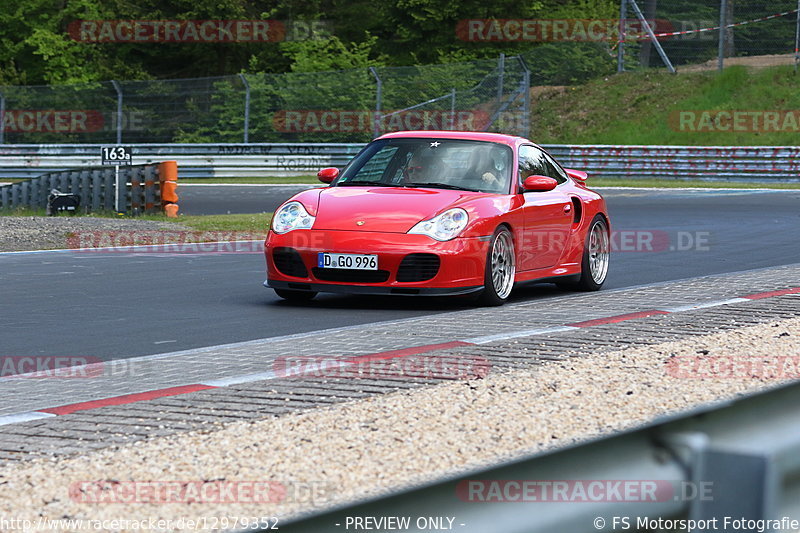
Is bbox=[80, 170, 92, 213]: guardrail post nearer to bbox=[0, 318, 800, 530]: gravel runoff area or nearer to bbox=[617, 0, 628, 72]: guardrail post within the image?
bbox=[0, 318, 800, 530]: gravel runoff area

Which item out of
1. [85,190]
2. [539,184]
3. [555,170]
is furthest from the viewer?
[85,190]

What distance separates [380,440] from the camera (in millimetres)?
5066

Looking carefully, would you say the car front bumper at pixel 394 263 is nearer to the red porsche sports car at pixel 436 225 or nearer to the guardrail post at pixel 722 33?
the red porsche sports car at pixel 436 225

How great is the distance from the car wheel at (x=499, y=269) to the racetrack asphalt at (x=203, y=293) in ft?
1.06

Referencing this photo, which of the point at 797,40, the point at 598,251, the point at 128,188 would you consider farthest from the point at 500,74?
the point at 598,251

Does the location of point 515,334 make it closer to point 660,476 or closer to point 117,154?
point 660,476

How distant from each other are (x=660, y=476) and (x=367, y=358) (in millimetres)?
5046

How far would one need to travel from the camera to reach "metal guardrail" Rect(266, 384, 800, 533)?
218cm

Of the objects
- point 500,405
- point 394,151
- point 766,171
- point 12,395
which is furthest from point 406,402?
point 766,171

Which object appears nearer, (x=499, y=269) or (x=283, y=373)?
(x=283, y=373)

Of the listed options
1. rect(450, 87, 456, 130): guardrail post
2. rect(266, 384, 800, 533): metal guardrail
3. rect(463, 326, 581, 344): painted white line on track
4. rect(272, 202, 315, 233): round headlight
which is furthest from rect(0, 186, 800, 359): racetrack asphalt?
rect(450, 87, 456, 130): guardrail post

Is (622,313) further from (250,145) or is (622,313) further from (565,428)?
(250,145)

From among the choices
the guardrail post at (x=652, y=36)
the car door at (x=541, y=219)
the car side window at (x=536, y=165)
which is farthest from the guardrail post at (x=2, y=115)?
the car door at (x=541, y=219)

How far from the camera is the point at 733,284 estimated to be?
1203cm
